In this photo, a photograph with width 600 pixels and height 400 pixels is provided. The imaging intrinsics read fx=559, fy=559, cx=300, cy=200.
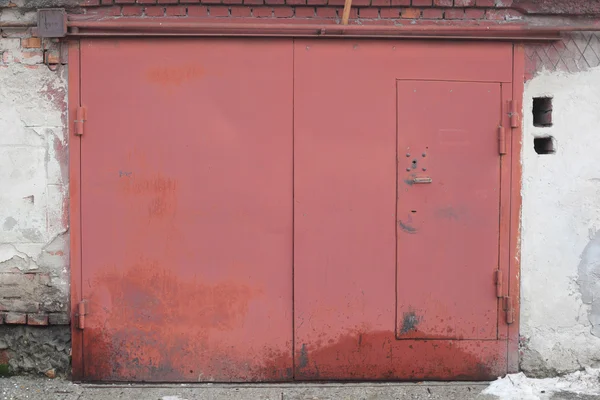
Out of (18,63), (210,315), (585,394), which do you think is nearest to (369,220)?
(210,315)

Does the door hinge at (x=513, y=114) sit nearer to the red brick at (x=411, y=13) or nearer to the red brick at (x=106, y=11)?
the red brick at (x=411, y=13)

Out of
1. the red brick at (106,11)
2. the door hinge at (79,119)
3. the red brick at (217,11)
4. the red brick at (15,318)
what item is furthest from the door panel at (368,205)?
the red brick at (15,318)

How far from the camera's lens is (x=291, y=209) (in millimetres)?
3484

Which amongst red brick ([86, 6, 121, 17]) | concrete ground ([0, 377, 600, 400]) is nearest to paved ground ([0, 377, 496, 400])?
concrete ground ([0, 377, 600, 400])

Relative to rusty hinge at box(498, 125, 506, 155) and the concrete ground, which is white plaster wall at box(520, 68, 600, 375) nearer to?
rusty hinge at box(498, 125, 506, 155)

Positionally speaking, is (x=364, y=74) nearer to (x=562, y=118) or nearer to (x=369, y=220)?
(x=369, y=220)

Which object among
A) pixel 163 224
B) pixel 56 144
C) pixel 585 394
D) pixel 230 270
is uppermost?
pixel 56 144

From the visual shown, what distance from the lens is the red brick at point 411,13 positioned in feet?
11.4

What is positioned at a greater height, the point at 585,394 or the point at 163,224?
the point at 163,224

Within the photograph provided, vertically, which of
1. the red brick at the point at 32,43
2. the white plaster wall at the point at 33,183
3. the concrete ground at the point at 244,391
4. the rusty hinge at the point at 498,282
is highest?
the red brick at the point at 32,43

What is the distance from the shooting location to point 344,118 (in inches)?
137

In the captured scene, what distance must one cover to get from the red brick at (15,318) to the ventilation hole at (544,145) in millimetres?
3408

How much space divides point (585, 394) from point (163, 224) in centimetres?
279

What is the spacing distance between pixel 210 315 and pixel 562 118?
2.55m
